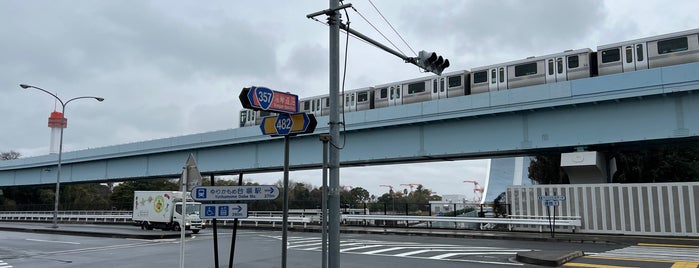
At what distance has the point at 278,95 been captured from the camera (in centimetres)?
804

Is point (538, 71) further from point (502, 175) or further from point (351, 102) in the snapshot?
point (502, 175)

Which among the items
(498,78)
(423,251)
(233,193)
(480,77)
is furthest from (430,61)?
(480,77)

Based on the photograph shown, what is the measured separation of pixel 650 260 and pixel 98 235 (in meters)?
26.5

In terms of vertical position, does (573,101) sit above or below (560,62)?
below

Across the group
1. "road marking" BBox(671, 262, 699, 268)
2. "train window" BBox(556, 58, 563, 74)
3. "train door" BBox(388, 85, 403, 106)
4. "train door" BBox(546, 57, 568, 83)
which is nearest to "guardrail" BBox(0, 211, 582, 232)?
"train door" BBox(546, 57, 568, 83)

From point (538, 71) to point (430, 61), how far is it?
16.4 m

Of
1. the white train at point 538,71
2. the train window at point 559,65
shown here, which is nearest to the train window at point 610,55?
the white train at point 538,71

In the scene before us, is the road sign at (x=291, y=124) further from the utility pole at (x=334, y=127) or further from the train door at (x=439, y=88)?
the train door at (x=439, y=88)

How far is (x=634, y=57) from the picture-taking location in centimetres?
2358

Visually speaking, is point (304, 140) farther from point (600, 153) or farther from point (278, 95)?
point (278, 95)

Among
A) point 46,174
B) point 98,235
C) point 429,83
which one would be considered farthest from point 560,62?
point 46,174

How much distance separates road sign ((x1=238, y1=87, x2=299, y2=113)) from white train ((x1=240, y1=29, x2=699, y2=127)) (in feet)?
66.0

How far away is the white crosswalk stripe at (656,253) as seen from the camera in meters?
14.6

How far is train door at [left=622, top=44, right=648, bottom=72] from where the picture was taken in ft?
76.3
